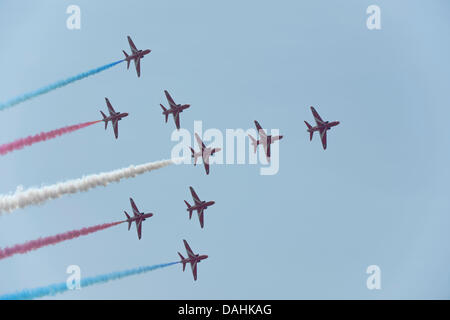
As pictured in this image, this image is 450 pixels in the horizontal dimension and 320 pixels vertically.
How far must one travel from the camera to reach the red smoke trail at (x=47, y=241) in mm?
71062

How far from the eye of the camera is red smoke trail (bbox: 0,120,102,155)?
7750 centimetres

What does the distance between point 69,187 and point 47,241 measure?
4917 millimetres

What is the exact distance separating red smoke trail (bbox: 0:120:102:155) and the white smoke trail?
17.1 feet

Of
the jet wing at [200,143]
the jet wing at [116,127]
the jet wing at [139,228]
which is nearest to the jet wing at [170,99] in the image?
the jet wing at [200,143]

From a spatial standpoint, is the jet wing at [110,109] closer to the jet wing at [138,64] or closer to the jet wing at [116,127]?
the jet wing at [116,127]

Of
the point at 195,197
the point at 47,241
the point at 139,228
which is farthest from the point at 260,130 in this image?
the point at 47,241

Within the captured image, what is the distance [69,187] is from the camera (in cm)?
7706

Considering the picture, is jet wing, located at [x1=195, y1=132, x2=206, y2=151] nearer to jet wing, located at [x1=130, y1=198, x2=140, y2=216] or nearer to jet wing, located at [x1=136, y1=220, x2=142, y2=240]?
jet wing, located at [x1=130, y1=198, x2=140, y2=216]

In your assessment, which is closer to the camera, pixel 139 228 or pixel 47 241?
pixel 47 241

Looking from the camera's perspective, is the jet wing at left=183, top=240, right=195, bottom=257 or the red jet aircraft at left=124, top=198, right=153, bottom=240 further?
the jet wing at left=183, top=240, right=195, bottom=257

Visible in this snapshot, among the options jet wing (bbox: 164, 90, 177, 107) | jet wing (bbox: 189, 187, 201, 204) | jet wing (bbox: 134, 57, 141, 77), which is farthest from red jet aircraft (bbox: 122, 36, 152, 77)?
jet wing (bbox: 189, 187, 201, 204)

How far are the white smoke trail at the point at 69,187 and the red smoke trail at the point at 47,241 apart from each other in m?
3.00

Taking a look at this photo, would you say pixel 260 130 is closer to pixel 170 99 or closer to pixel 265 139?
pixel 265 139
